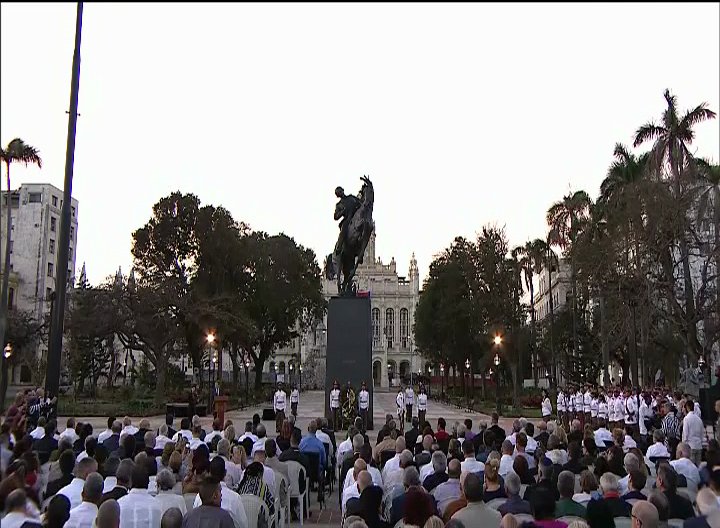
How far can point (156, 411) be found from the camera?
34031mm

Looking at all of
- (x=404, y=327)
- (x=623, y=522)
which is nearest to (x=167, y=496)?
(x=623, y=522)

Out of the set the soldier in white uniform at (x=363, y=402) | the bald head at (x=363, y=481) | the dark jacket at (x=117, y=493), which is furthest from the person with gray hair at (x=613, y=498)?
the soldier in white uniform at (x=363, y=402)

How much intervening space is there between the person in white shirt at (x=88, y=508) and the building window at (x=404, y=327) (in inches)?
4894

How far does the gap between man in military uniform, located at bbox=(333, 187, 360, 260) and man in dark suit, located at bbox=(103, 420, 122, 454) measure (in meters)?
11.8

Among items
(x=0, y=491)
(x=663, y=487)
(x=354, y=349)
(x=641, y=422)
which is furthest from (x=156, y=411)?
(x=0, y=491)

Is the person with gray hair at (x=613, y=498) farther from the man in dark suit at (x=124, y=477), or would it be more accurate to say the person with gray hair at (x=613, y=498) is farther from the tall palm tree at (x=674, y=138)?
the tall palm tree at (x=674, y=138)

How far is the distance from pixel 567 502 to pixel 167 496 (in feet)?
12.9

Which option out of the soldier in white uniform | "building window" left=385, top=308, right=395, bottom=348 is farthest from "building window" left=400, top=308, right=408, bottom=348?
the soldier in white uniform

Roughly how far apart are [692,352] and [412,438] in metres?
23.2

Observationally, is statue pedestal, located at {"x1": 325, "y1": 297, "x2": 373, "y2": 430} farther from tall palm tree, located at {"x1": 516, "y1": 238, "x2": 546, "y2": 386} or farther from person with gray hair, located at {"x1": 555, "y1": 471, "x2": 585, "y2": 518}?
tall palm tree, located at {"x1": 516, "y1": 238, "x2": 546, "y2": 386}

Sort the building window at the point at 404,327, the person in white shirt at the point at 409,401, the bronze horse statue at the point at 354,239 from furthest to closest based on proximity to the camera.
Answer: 1. the building window at the point at 404,327
2. the person in white shirt at the point at 409,401
3. the bronze horse statue at the point at 354,239

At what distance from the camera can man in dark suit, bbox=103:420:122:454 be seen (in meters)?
11.1

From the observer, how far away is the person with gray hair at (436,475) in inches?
325

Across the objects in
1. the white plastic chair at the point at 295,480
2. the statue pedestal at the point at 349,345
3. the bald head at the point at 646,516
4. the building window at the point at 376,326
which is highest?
the building window at the point at 376,326
